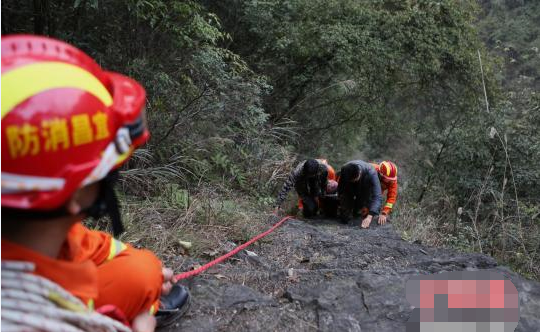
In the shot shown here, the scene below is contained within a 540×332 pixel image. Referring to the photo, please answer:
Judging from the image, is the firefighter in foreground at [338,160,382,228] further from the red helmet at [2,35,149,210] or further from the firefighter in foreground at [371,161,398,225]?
the red helmet at [2,35,149,210]

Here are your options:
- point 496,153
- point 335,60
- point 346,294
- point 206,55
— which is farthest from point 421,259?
point 335,60

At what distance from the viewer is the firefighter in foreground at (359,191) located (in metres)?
5.84

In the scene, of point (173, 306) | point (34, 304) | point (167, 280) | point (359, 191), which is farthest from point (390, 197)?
point (34, 304)

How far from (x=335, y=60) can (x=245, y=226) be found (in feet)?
24.3

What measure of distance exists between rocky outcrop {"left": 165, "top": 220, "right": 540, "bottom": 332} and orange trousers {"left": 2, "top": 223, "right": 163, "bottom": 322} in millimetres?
518

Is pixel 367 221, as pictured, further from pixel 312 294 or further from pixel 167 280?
pixel 167 280

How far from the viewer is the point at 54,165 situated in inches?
43.3

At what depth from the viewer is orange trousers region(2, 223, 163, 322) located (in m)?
1.32

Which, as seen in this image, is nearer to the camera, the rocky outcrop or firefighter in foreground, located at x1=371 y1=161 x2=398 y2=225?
the rocky outcrop

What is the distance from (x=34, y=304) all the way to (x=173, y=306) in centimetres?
97

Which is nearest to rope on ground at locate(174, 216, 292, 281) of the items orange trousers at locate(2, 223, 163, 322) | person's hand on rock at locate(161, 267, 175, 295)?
person's hand on rock at locate(161, 267, 175, 295)

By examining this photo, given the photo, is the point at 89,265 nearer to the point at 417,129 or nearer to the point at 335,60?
the point at 335,60

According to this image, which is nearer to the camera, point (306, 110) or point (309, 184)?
point (309, 184)

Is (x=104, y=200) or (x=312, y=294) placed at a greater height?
(x=104, y=200)
